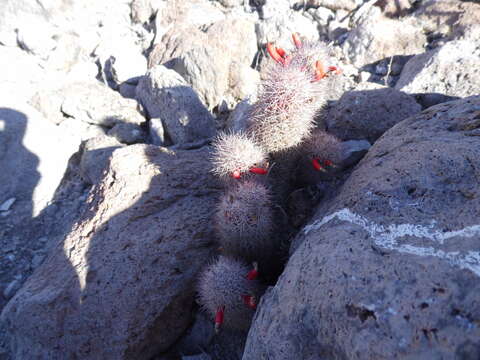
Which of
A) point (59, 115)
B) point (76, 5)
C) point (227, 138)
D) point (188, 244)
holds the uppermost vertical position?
point (76, 5)

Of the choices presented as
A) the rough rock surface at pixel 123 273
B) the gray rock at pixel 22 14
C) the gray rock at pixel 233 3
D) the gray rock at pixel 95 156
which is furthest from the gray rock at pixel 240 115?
the gray rock at pixel 22 14

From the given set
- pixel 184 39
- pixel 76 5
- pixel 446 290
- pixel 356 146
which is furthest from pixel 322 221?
pixel 76 5

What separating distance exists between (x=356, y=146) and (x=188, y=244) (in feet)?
5.27

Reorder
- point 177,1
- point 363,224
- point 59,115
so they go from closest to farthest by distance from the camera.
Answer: point 363,224, point 59,115, point 177,1

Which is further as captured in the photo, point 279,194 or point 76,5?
point 76,5

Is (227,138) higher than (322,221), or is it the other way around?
(227,138)

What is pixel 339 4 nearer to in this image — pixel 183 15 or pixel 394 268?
pixel 183 15

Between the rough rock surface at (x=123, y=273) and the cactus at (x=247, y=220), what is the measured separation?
44cm

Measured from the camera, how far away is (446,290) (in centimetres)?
119

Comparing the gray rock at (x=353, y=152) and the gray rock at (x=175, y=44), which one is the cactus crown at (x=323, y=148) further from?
the gray rock at (x=175, y=44)

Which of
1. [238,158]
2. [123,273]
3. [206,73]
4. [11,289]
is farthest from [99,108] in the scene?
[238,158]

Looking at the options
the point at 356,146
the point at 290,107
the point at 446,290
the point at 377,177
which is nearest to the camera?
the point at 446,290

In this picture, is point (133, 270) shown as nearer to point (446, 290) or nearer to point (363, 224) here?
point (363, 224)

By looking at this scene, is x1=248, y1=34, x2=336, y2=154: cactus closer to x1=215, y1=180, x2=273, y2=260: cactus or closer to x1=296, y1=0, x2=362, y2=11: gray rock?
x1=215, y1=180, x2=273, y2=260: cactus
